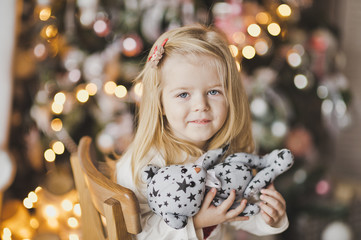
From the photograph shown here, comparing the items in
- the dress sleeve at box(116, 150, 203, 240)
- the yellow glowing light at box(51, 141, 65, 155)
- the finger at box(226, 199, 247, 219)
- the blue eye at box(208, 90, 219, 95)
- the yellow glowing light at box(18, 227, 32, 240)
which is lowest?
the yellow glowing light at box(18, 227, 32, 240)

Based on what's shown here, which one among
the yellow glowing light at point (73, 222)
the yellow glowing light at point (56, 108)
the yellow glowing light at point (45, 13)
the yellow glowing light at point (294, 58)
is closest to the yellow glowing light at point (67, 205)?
the yellow glowing light at point (73, 222)

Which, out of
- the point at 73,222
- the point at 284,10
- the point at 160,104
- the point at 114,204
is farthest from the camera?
the point at 284,10

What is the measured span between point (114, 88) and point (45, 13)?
43 cm

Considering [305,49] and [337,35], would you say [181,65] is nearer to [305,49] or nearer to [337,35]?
[305,49]

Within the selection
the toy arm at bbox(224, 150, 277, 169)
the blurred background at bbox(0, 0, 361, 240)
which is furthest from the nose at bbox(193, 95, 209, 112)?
the blurred background at bbox(0, 0, 361, 240)

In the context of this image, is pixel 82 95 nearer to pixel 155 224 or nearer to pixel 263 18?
pixel 263 18

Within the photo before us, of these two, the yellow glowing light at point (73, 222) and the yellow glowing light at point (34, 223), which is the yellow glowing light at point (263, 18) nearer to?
the yellow glowing light at point (73, 222)

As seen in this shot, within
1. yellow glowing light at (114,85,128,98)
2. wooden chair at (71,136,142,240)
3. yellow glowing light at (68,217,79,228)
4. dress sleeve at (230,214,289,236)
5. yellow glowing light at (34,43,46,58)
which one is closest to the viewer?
wooden chair at (71,136,142,240)

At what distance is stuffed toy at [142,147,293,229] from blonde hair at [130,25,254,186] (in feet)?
0.14

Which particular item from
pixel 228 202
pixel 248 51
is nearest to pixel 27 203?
pixel 248 51

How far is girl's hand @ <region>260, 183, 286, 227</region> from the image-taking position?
23.9 inches

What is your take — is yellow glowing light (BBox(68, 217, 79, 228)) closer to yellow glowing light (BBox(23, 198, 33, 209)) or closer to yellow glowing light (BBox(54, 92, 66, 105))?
yellow glowing light (BBox(23, 198, 33, 209))

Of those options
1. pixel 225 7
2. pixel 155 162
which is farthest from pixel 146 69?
pixel 225 7

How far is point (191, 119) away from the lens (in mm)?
620
